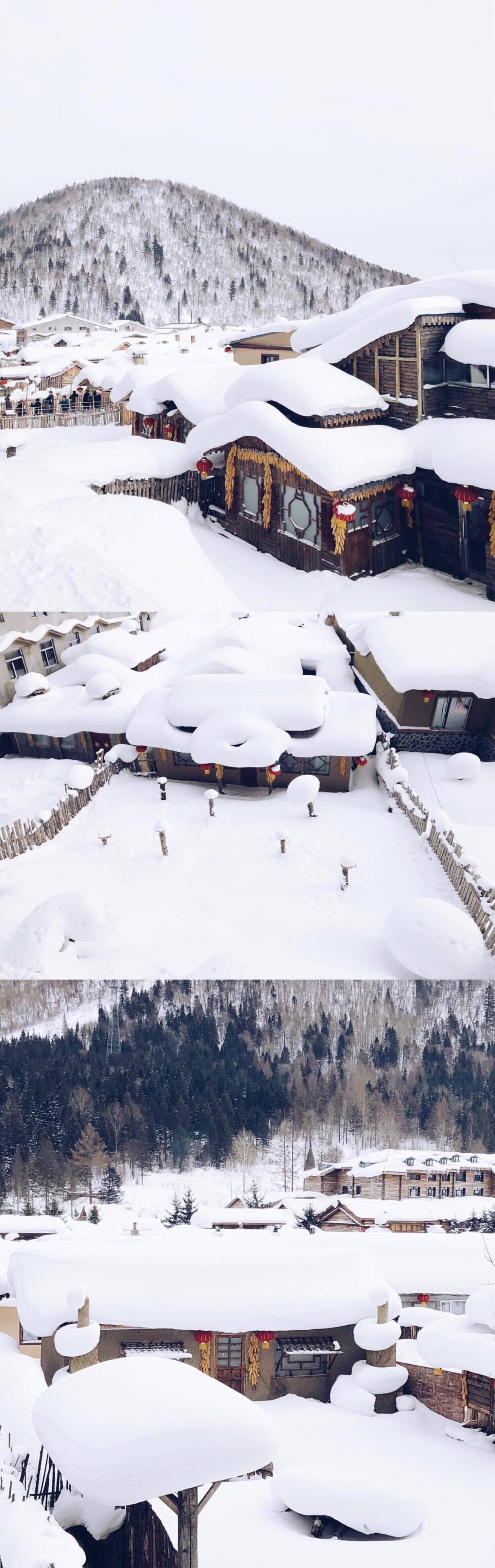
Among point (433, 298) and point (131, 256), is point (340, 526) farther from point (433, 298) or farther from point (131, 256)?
point (131, 256)

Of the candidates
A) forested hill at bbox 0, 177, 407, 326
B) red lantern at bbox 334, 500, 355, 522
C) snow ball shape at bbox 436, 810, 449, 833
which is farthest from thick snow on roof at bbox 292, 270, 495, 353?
forested hill at bbox 0, 177, 407, 326

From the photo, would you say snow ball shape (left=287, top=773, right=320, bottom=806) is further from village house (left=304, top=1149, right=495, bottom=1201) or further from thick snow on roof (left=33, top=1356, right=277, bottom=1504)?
village house (left=304, top=1149, right=495, bottom=1201)

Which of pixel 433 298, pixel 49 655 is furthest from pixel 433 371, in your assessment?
pixel 49 655

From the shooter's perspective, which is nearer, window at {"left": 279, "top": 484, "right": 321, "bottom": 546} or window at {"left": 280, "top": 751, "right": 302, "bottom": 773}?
window at {"left": 280, "top": 751, "right": 302, "bottom": 773}

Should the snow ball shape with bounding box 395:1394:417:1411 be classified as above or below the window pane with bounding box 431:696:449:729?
below

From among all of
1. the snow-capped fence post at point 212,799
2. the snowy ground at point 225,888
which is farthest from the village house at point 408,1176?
the snow-capped fence post at point 212,799

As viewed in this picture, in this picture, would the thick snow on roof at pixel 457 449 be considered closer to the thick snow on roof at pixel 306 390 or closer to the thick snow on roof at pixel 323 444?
the thick snow on roof at pixel 323 444
